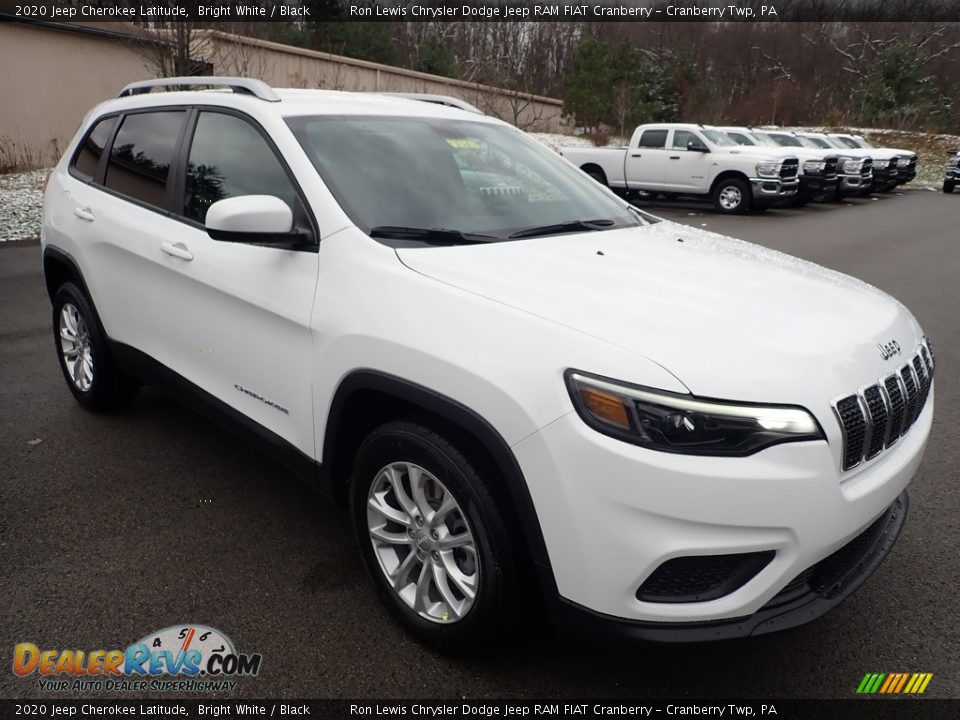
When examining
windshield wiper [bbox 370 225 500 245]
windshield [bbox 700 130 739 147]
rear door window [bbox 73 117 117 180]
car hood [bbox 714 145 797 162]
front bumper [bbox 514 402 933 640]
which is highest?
windshield [bbox 700 130 739 147]

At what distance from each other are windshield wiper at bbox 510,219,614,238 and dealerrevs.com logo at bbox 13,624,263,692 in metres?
1.81

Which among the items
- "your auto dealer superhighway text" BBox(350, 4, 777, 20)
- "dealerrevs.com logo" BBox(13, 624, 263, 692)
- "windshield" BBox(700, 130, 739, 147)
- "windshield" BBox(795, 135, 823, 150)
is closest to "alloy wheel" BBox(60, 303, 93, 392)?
"dealerrevs.com logo" BBox(13, 624, 263, 692)

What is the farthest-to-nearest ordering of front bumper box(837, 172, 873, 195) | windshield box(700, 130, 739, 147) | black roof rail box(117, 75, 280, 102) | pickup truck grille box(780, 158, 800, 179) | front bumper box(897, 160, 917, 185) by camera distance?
front bumper box(897, 160, 917, 185) < front bumper box(837, 172, 873, 195) < windshield box(700, 130, 739, 147) < pickup truck grille box(780, 158, 800, 179) < black roof rail box(117, 75, 280, 102)

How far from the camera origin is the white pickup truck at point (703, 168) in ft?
53.4

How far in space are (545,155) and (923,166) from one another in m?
33.7

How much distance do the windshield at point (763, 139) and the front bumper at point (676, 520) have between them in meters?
18.1

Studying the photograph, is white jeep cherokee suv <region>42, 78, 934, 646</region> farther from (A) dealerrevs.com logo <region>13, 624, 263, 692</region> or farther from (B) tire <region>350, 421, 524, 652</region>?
(A) dealerrevs.com logo <region>13, 624, 263, 692</region>

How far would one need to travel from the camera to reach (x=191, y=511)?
3.39m

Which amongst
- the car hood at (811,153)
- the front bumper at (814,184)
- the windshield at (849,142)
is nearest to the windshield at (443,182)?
the car hood at (811,153)

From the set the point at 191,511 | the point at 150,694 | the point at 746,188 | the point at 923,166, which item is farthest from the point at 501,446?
the point at 923,166

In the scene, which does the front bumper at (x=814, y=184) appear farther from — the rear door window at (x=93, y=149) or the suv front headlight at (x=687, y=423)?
the suv front headlight at (x=687, y=423)

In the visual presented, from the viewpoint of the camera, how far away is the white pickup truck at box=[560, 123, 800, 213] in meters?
16.3

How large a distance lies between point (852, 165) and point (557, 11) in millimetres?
31732

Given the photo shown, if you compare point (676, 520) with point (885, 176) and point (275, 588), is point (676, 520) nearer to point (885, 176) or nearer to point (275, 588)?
point (275, 588)
